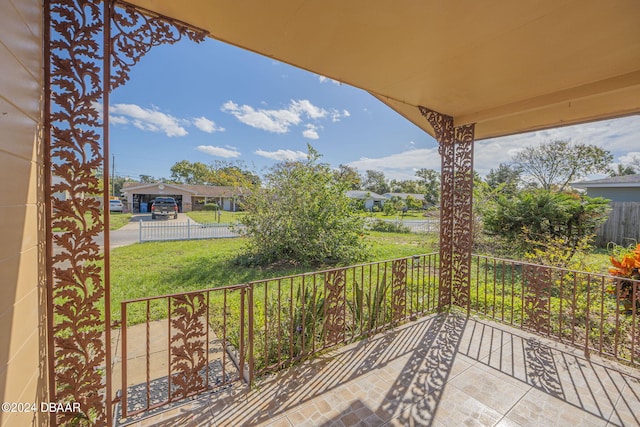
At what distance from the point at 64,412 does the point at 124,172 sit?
114ft

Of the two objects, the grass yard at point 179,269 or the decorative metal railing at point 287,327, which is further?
the grass yard at point 179,269

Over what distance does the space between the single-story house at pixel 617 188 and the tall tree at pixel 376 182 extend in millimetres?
27487

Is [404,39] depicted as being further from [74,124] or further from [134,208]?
[134,208]

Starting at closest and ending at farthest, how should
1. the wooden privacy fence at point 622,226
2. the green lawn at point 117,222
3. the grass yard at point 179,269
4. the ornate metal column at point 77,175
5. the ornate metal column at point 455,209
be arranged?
1. the ornate metal column at point 77,175
2. the ornate metal column at point 455,209
3. the grass yard at point 179,269
4. the wooden privacy fence at point 622,226
5. the green lawn at point 117,222

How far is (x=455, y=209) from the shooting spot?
3.54m

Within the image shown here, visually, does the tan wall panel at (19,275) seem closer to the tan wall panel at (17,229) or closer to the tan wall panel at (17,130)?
the tan wall panel at (17,229)

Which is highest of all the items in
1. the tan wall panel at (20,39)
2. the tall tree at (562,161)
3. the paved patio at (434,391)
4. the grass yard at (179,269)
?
the tall tree at (562,161)

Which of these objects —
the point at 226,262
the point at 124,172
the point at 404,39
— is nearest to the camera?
the point at 404,39

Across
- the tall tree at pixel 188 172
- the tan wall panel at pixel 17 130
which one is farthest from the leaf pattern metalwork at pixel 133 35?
the tall tree at pixel 188 172

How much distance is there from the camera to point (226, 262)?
19.6 ft

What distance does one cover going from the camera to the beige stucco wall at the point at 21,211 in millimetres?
885

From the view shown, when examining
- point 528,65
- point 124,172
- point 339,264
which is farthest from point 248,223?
point 124,172

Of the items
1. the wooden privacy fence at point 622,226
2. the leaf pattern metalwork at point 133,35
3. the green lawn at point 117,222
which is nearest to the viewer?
the leaf pattern metalwork at point 133,35

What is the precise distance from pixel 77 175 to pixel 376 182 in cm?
3972
